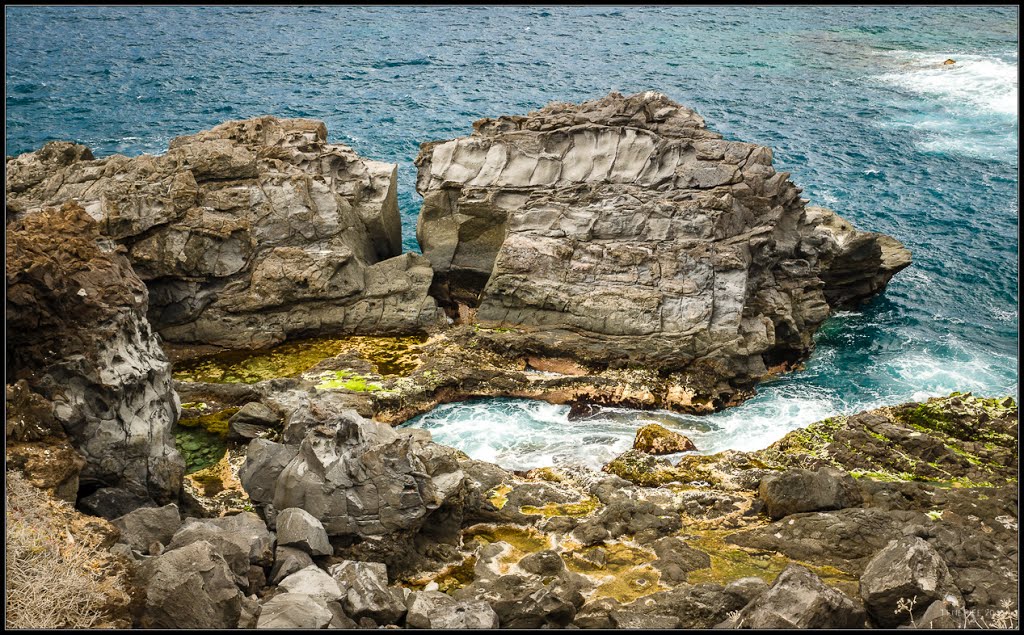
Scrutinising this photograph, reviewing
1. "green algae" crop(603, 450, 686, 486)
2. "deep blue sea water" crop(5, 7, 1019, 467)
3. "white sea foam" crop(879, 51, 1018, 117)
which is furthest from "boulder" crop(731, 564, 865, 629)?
"white sea foam" crop(879, 51, 1018, 117)

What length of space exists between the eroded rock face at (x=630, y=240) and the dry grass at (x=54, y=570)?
19658 mm

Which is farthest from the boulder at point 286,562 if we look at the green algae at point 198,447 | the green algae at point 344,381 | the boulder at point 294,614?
the green algae at point 344,381

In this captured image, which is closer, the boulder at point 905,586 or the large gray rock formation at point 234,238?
the boulder at point 905,586

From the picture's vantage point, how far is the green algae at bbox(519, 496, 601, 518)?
25.0 meters

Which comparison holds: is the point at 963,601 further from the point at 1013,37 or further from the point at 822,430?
the point at 1013,37

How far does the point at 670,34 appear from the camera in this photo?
83250mm

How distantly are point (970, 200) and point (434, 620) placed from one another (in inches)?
1876

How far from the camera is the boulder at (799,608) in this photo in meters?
17.2

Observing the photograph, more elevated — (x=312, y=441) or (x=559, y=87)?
(x=559, y=87)

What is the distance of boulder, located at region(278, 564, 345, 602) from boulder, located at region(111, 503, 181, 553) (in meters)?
3.75

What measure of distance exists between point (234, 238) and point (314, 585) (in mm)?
21101

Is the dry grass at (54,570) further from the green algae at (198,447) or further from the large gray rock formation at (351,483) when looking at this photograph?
the green algae at (198,447)

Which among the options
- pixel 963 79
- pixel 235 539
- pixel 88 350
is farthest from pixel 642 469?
pixel 963 79

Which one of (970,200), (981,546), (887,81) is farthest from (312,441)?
(887,81)
